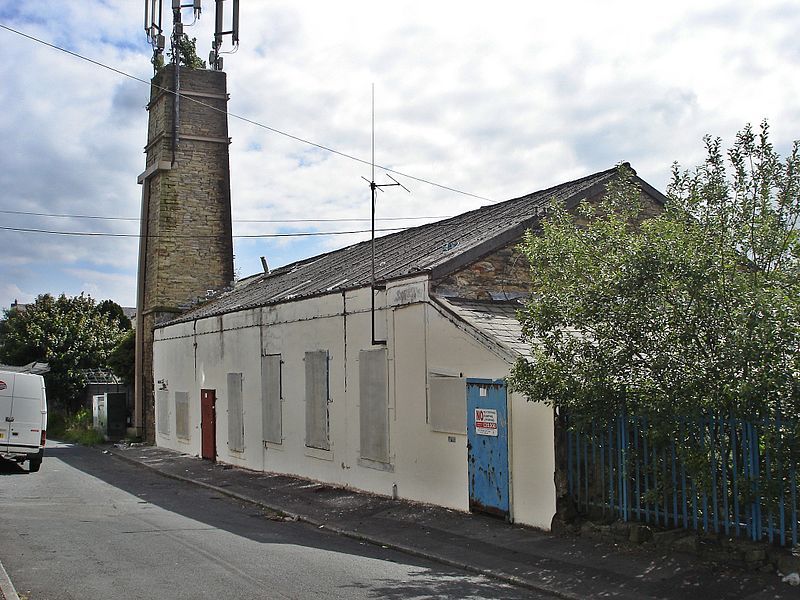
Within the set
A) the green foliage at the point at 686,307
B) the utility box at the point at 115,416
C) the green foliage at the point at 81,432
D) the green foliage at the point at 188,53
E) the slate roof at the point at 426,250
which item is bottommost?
the green foliage at the point at 81,432

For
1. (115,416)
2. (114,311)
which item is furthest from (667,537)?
(114,311)

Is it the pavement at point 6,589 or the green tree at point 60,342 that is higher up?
the green tree at point 60,342

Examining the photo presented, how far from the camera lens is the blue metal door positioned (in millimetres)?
11688

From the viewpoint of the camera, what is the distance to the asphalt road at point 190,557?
315 inches

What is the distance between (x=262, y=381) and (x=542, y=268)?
11222mm

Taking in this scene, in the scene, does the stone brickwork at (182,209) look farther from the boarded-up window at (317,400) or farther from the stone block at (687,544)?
the stone block at (687,544)

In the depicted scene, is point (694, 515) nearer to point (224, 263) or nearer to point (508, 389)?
point (508, 389)

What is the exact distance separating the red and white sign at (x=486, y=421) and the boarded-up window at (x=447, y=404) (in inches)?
14.0

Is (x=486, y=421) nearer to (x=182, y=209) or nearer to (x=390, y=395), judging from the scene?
(x=390, y=395)

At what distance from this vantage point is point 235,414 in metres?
21.4

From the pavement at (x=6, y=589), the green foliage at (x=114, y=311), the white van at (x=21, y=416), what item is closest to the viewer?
the pavement at (x=6, y=589)

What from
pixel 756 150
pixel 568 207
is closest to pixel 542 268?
pixel 756 150

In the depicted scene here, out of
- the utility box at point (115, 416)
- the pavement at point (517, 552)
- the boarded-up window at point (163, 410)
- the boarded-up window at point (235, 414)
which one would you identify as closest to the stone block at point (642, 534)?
the pavement at point (517, 552)

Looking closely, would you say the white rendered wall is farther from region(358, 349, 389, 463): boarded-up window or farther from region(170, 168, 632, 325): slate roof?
A: region(170, 168, 632, 325): slate roof
